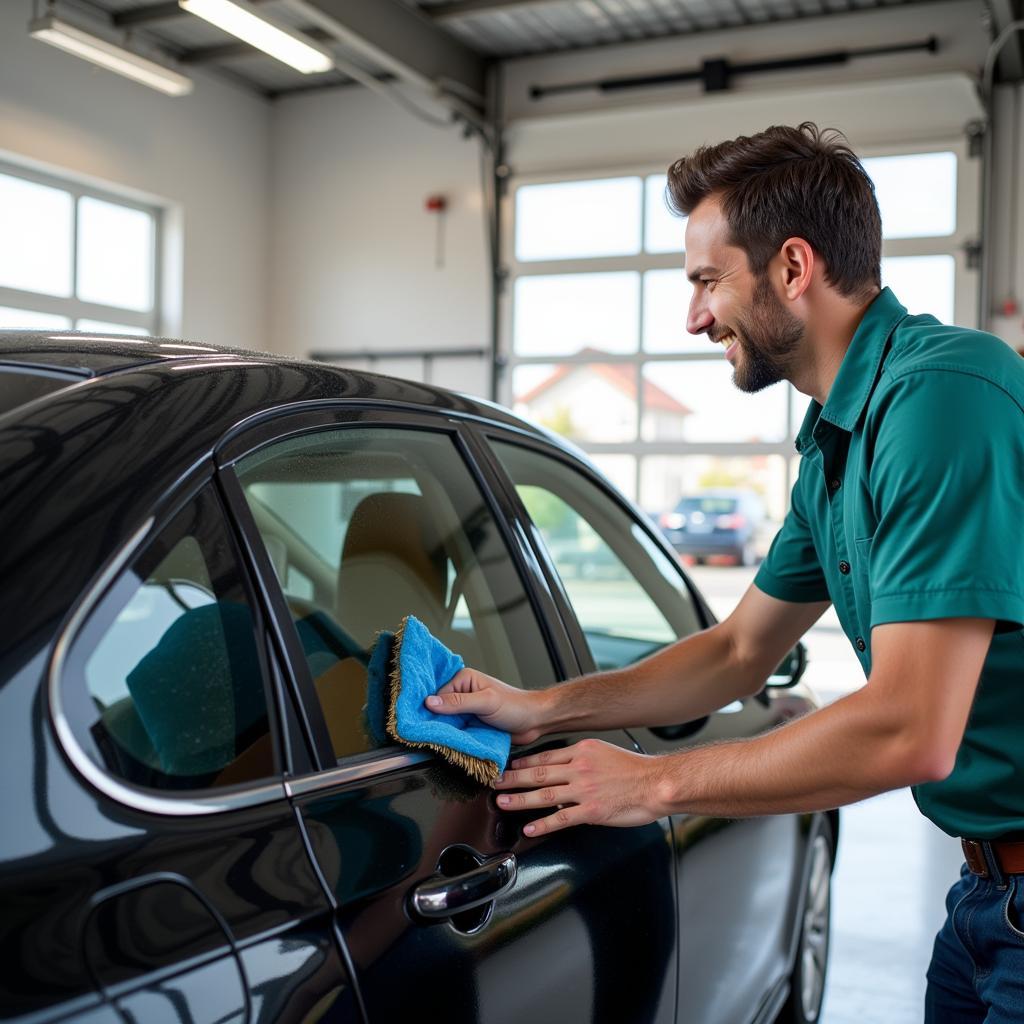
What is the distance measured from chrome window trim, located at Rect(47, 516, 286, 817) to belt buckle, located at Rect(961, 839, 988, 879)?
0.88 meters

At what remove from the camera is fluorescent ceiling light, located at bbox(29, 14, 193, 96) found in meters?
7.84

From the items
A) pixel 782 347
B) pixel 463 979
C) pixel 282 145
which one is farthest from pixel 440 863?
pixel 282 145

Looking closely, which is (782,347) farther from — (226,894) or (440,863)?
(226,894)

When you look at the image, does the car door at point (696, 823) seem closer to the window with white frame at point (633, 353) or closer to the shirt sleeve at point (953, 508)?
the shirt sleeve at point (953, 508)

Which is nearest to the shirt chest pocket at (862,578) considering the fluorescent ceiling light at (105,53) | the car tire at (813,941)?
the car tire at (813,941)

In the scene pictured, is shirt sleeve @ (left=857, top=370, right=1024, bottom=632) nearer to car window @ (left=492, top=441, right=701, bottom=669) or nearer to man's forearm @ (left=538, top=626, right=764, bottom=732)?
man's forearm @ (left=538, top=626, right=764, bottom=732)

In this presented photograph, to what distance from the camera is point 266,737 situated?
1229mm

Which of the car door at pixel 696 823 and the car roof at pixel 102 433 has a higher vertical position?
the car roof at pixel 102 433

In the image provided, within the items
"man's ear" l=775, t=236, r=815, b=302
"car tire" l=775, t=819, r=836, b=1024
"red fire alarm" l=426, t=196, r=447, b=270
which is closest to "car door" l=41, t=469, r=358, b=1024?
"man's ear" l=775, t=236, r=815, b=302

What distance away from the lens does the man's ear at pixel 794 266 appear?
154 centimetres

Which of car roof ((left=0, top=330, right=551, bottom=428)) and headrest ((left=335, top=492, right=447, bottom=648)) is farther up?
car roof ((left=0, top=330, right=551, bottom=428))

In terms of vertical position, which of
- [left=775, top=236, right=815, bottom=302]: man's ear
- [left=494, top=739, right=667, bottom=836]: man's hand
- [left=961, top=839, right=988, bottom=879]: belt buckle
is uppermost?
[left=775, top=236, right=815, bottom=302]: man's ear

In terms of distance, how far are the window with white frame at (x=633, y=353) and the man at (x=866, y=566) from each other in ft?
26.2

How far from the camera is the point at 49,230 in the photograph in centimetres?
930
